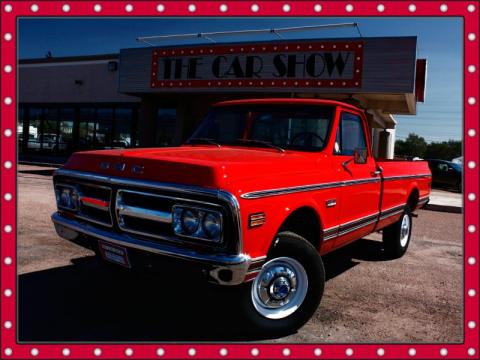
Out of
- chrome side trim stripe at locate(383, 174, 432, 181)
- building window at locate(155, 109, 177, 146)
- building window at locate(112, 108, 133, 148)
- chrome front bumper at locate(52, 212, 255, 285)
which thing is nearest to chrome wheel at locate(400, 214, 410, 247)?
chrome side trim stripe at locate(383, 174, 432, 181)

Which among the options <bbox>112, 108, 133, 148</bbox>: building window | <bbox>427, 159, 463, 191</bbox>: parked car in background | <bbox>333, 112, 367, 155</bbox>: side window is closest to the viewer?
<bbox>333, 112, 367, 155</bbox>: side window

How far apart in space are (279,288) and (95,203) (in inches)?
60.1

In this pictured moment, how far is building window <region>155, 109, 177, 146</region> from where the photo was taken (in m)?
18.2

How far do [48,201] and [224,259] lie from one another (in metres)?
7.33

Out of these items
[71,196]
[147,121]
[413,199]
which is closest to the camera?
[71,196]

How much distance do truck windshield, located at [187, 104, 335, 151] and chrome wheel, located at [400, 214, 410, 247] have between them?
8.80 feet

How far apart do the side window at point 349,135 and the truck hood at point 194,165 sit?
687mm

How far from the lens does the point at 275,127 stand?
421 cm

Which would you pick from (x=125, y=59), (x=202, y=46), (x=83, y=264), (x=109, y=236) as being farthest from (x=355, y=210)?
(x=125, y=59)

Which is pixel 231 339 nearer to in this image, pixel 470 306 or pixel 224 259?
pixel 224 259

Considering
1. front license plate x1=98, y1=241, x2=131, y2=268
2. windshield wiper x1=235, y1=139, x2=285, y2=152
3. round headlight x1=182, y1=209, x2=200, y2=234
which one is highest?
A: windshield wiper x1=235, y1=139, x2=285, y2=152

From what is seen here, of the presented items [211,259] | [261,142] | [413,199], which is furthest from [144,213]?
[413,199]

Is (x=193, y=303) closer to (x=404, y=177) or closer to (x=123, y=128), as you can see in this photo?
(x=404, y=177)

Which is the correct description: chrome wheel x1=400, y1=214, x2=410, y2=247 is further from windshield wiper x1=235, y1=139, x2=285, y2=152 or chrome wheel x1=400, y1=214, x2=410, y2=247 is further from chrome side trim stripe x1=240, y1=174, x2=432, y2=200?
windshield wiper x1=235, y1=139, x2=285, y2=152
